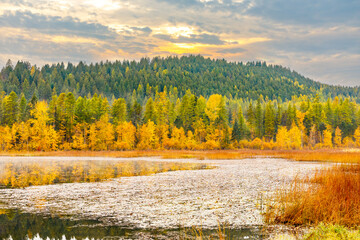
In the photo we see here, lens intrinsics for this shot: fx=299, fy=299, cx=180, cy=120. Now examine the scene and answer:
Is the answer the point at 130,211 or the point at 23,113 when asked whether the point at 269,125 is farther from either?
the point at 130,211

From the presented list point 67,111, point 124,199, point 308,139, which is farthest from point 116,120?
point 124,199

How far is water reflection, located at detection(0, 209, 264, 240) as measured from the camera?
31.2 ft

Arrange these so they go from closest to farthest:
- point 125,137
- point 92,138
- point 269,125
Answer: point 92,138, point 125,137, point 269,125

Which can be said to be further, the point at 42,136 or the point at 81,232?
the point at 42,136

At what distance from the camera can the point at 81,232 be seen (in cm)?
991

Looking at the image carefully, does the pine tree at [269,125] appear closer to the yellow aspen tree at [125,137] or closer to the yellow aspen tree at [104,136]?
the yellow aspen tree at [125,137]

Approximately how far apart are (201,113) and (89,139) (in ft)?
143

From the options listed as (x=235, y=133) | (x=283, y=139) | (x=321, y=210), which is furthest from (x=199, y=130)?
(x=321, y=210)

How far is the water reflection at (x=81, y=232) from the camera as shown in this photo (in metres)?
9.52

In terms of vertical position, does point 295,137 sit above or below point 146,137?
below

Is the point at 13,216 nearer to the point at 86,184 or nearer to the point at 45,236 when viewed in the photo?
the point at 45,236

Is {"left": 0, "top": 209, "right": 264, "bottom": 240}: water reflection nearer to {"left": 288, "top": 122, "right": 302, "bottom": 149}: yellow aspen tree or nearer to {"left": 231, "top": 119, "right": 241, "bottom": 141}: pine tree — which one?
{"left": 231, "top": 119, "right": 241, "bottom": 141}: pine tree

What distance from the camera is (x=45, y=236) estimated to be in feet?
31.6

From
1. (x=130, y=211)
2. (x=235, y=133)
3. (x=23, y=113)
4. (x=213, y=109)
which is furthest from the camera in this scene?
(x=213, y=109)
